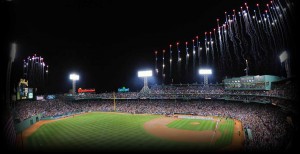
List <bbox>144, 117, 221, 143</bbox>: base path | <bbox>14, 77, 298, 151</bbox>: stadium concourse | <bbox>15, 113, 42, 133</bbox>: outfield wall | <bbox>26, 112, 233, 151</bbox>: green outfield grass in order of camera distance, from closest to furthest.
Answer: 1. <bbox>26, 112, 233, 151</bbox>: green outfield grass
2. <bbox>144, 117, 221, 143</bbox>: base path
3. <bbox>15, 113, 42, 133</bbox>: outfield wall
4. <bbox>14, 77, 298, 151</bbox>: stadium concourse

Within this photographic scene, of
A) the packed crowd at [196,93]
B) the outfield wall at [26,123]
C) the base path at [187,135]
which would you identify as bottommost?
the base path at [187,135]

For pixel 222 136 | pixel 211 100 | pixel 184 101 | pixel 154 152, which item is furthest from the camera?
pixel 184 101

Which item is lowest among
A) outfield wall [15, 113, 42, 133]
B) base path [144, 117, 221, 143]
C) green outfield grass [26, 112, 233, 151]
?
base path [144, 117, 221, 143]

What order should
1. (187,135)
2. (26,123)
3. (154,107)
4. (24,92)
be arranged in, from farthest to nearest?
1. (154,107)
2. (24,92)
3. (26,123)
4. (187,135)

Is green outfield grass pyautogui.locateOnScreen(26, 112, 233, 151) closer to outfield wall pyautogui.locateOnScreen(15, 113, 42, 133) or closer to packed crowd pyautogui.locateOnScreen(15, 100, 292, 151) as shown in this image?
outfield wall pyautogui.locateOnScreen(15, 113, 42, 133)

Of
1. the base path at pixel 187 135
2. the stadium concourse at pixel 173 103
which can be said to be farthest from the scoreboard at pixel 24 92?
the base path at pixel 187 135

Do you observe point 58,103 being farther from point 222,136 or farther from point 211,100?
point 222,136

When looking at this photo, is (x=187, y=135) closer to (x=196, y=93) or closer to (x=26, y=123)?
(x=196, y=93)

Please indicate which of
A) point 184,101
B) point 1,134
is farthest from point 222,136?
point 184,101

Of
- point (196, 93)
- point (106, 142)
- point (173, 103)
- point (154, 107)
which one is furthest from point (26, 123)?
point (196, 93)

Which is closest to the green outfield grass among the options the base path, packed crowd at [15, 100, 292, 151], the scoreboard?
the base path

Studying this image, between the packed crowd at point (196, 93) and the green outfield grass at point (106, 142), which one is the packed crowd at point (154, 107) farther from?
the green outfield grass at point (106, 142)
